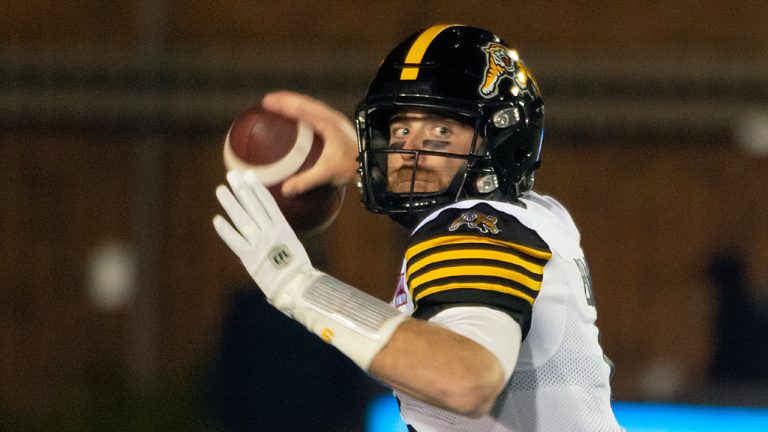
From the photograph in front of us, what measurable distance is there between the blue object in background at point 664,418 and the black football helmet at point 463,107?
160 cm

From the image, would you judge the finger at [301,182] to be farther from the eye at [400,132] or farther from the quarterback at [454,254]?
the eye at [400,132]

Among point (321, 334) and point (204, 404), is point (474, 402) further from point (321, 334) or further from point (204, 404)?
point (204, 404)

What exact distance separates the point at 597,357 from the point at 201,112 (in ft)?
18.2

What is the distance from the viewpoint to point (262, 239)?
213 cm

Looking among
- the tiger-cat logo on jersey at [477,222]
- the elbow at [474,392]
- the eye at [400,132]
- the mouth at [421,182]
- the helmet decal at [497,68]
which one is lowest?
the elbow at [474,392]

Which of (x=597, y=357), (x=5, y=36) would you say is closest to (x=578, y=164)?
(x=5, y=36)

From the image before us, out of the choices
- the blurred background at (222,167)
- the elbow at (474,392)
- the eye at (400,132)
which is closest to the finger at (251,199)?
the eye at (400,132)

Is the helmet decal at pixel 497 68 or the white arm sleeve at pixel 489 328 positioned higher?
the helmet decal at pixel 497 68

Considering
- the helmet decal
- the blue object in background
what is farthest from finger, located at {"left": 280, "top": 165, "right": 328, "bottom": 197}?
the blue object in background

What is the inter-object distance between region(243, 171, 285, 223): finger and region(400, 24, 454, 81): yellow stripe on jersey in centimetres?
43

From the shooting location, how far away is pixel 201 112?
7.45 m

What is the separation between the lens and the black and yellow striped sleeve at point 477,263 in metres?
1.96

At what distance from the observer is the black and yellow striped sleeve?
1.96 meters

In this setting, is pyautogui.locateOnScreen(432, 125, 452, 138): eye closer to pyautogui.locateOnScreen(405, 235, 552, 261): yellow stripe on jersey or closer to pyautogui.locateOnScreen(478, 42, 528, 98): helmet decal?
pyautogui.locateOnScreen(478, 42, 528, 98): helmet decal
